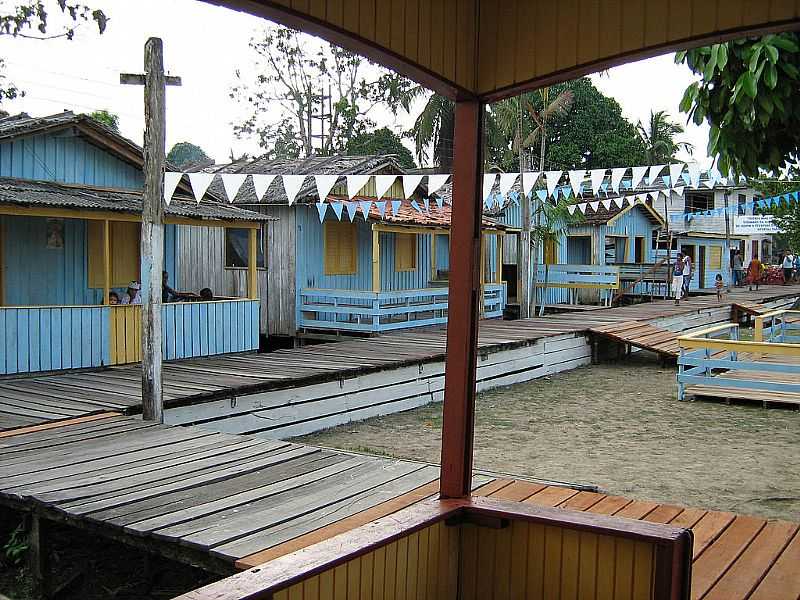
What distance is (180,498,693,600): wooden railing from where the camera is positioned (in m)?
2.81

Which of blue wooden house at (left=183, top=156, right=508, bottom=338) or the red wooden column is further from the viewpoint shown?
blue wooden house at (left=183, top=156, right=508, bottom=338)

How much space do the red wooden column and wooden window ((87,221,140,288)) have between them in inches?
361

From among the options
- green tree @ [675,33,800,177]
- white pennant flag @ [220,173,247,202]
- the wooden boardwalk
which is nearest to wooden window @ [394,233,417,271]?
the wooden boardwalk

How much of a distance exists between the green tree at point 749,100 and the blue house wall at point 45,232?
9.30 metres

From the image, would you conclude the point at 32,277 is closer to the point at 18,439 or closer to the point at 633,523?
the point at 18,439

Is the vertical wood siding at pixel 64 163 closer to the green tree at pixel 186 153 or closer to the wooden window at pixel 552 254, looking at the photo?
the wooden window at pixel 552 254

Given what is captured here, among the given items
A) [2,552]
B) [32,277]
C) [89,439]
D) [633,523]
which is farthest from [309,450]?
[32,277]

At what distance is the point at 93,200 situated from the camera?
35.5ft

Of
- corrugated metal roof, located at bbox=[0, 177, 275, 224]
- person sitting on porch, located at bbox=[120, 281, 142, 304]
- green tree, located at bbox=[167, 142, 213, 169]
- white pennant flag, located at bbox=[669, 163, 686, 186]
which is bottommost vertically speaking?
person sitting on porch, located at bbox=[120, 281, 142, 304]

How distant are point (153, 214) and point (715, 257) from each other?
108ft

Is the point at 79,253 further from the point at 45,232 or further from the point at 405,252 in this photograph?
the point at 405,252

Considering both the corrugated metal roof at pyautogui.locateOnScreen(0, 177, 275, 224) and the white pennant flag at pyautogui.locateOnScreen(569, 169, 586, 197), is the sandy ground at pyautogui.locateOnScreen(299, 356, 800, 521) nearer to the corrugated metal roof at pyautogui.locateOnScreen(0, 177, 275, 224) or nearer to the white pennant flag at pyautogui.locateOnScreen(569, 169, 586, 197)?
the white pennant flag at pyautogui.locateOnScreen(569, 169, 586, 197)

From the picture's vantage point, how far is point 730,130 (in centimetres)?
452

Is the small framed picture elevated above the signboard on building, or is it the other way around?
the signboard on building
